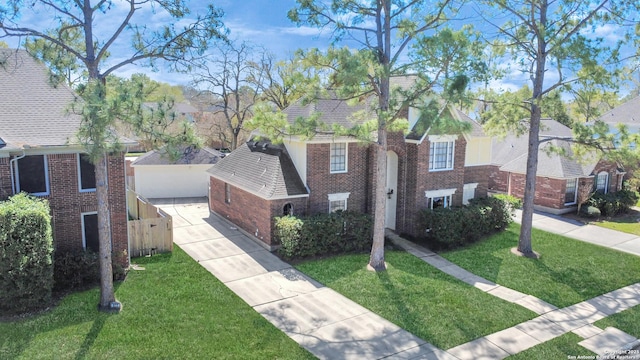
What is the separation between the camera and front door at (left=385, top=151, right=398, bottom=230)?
810 inches

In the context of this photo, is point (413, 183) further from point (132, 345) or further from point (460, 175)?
point (132, 345)

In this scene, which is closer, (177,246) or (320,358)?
(320,358)

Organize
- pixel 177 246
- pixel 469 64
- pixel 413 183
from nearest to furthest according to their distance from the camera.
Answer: pixel 469 64 < pixel 177 246 < pixel 413 183

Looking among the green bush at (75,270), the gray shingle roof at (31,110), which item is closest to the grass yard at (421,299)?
the green bush at (75,270)

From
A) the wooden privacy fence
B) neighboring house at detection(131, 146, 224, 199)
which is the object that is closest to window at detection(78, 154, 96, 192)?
the wooden privacy fence

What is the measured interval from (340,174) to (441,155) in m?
5.08

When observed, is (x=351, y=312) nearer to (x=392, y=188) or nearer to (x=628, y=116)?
(x=392, y=188)

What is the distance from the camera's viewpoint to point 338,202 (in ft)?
62.5

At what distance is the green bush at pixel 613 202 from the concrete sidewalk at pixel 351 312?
11.1 metres

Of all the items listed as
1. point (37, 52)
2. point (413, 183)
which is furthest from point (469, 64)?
point (37, 52)

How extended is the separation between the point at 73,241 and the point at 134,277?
7.10 ft

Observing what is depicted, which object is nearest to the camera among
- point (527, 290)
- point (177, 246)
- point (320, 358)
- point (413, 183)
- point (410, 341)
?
point (320, 358)

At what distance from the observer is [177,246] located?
57.6ft

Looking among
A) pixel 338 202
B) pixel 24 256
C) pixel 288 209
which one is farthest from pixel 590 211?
pixel 24 256
